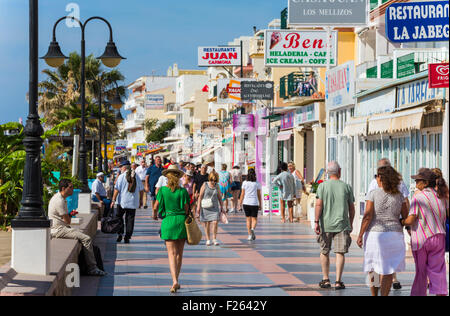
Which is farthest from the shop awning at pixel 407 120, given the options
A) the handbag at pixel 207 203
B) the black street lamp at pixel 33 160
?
the black street lamp at pixel 33 160

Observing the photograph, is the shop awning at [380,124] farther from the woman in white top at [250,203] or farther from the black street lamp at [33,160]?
the black street lamp at [33,160]

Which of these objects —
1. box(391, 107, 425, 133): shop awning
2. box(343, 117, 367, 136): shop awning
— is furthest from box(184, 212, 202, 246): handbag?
box(343, 117, 367, 136): shop awning

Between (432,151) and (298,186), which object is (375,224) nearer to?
(432,151)

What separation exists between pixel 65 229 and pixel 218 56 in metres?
38.9

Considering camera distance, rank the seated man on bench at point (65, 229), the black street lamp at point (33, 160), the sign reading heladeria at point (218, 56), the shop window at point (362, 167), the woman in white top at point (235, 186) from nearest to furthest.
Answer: the black street lamp at point (33, 160)
the seated man on bench at point (65, 229)
the shop window at point (362, 167)
the woman in white top at point (235, 186)
the sign reading heladeria at point (218, 56)

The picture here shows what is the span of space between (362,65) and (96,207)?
9675 millimetres

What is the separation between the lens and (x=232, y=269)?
45.6ft

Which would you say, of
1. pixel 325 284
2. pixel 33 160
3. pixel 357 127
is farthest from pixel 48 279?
pixel 357 127

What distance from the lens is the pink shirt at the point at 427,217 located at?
967 centimetres

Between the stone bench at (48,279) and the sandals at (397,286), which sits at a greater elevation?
the stone bench at (48,279)

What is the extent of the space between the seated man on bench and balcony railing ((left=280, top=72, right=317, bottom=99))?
21.4 meters

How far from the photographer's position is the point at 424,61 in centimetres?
2019

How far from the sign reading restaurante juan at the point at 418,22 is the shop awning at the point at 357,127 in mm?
8440
